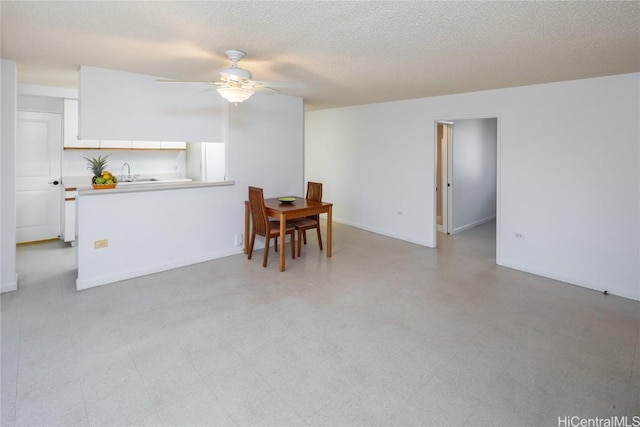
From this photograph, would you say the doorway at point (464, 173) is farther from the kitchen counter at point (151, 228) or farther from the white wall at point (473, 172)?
the kitchen counter at point (151, 228)

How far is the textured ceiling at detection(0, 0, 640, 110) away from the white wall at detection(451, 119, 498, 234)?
7.78 ft

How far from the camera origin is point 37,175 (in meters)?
5.33

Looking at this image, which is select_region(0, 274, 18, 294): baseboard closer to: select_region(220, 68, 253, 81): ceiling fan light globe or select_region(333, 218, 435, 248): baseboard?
select_region(220, 68, 253, 81): ceiling fan light globe

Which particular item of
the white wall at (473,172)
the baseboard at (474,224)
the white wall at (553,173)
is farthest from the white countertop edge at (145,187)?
the baseboard at (474,224)

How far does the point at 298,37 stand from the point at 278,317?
2.27 meters

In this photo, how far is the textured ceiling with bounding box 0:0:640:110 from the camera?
213 cm

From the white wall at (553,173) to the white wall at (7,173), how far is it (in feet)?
15.9

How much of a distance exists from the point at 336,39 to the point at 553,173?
10.00ft

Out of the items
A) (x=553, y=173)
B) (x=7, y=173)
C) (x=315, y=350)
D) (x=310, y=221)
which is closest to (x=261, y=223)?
(x=310, y=221)

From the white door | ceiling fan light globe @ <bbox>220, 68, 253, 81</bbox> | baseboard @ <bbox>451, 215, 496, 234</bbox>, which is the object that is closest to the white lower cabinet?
the white door

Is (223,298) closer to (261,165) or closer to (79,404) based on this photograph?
(79,404)

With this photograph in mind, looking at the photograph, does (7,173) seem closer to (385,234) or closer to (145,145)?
(145,145)

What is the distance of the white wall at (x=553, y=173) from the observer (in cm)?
357

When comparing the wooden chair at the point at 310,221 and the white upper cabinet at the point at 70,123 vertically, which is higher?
the white upper cabinet at the point at 70,123
